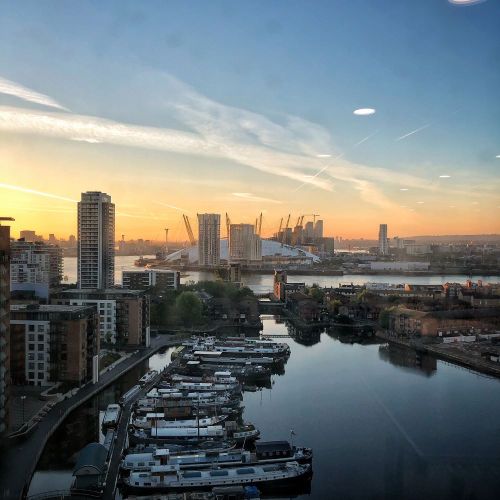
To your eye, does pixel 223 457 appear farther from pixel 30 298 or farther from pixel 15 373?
pixel 30 298

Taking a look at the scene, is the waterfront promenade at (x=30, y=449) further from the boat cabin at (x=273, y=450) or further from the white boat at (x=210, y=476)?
the boat cabin at (x=273, y=450)

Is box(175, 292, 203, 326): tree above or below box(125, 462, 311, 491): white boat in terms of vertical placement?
above

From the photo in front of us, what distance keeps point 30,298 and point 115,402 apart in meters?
2.94

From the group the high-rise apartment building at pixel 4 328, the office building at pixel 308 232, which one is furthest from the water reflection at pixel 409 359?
the high-rise apartment building at pixel 4 328

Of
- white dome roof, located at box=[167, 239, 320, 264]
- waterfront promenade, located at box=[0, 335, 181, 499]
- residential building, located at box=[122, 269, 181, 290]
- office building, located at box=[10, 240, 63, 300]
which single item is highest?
white dome roof, located at box=[167, 239, 320, 264]

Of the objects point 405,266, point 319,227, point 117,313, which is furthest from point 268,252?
point 117,313

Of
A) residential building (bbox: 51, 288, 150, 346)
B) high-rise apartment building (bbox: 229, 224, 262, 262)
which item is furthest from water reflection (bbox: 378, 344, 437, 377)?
high-rise apartment building (bbox: 229, 224, 262, 262)

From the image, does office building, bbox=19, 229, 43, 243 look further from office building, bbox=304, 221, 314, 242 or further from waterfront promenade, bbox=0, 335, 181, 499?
office building, bbox=304, 221, 314, 242

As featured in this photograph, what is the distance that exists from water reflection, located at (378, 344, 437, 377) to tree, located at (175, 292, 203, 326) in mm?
3771

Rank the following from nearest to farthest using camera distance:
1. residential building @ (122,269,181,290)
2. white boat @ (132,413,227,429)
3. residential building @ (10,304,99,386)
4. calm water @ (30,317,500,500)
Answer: calm water @ (30,317,500,500), white boat @ (132,413,227,429), residential building @ (10,304,99,386), residential building @ (122,269,181,290)

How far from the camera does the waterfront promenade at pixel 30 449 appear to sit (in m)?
3.56

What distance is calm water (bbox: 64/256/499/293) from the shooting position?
8748mm

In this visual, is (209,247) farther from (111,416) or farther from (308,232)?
(111,416)

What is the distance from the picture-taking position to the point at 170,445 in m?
4.79
